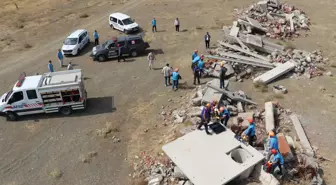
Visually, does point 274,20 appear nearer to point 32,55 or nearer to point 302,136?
point 302,136

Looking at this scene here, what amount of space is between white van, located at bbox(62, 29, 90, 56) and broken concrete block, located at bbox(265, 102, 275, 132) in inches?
659

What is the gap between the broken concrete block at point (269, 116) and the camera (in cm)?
1541

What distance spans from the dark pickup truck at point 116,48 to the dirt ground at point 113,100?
25.4 inches

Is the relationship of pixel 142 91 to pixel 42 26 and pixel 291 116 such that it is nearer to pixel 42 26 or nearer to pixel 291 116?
pixel 291 116

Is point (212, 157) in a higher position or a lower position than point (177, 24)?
lower

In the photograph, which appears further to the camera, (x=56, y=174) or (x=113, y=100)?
(x=113, y=100)

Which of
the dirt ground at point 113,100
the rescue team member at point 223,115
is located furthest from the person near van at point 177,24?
the rescue team member at point 223,115

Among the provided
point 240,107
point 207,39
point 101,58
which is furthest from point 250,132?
point 101,58

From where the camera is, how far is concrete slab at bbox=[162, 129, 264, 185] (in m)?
11.7

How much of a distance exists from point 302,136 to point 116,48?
51.0 feet

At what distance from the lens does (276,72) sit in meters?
20.4

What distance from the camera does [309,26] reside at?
95.7 ft

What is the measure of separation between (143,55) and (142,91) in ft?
20.2

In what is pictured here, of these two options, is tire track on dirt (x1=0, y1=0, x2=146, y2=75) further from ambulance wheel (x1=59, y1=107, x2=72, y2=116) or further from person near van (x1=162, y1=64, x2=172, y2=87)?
person near van (x1=162, y1=64, x2=172, y2=87)
